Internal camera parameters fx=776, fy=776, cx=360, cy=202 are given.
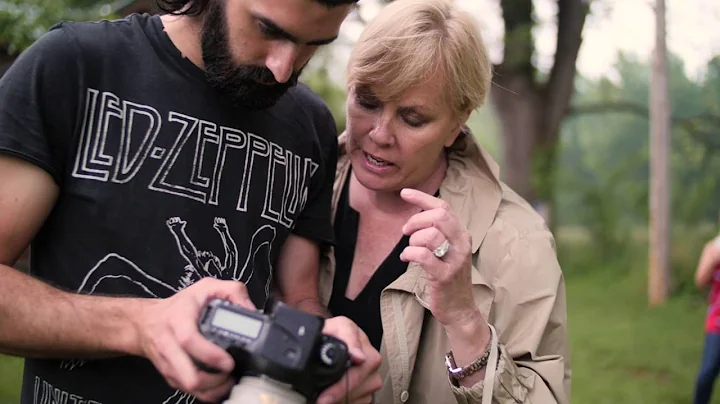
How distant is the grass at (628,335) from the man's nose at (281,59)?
3761 millimetres

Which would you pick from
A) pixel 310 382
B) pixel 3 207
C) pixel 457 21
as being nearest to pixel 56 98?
pixel 3 207

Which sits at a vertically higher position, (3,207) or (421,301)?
(3,207)

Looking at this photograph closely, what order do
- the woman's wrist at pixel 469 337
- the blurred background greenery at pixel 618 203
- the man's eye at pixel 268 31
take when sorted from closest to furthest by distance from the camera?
the man's eye at pixel 268 31, the woman's wrist at pixel 469 337, the blurred background greenery at pixel 618 203

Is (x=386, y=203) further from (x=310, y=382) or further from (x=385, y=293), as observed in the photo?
(x=310, y=382)

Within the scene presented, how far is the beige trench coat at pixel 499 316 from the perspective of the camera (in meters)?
1.98

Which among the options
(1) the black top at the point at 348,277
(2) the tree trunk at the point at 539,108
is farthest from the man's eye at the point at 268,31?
(2) the tree trunk at the point at 539,108

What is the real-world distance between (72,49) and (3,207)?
36 centimetres

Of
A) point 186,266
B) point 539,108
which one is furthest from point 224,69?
point 539,108

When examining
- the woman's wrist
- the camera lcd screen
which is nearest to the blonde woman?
the woman's wrist

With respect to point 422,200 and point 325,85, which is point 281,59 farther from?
point 325,85

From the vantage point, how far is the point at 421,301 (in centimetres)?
204

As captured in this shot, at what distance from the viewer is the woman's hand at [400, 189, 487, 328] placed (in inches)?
68.7

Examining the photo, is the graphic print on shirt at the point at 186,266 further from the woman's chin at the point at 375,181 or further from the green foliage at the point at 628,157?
the green foliage at the point at 628,157

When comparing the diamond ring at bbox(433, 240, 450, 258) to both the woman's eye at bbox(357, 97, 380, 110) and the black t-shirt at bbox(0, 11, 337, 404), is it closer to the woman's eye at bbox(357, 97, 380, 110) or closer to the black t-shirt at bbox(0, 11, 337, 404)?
the black t-shirt at bbox(0, 11, 337, 404)
